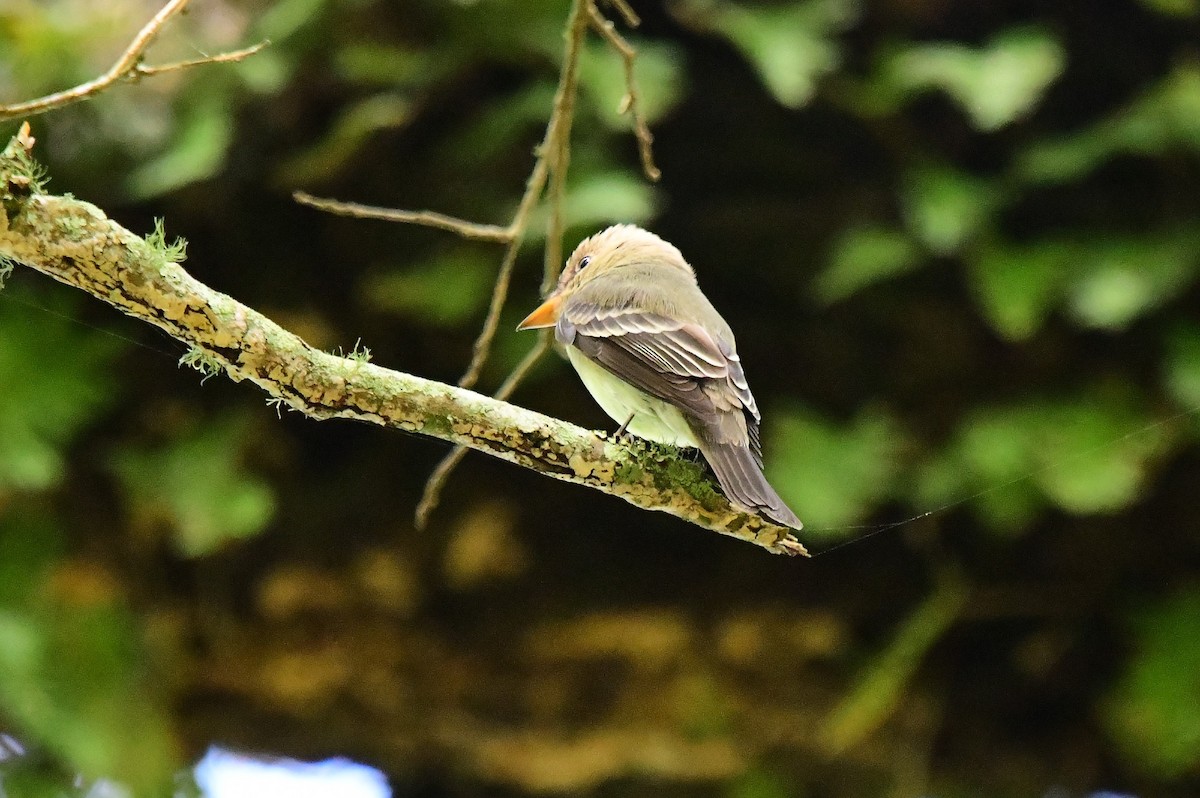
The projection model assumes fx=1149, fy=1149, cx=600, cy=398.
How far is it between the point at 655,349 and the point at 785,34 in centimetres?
154

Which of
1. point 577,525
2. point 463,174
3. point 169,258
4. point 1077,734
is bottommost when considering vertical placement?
point 169,258

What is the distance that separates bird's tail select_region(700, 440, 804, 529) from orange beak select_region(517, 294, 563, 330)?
334 millimetres

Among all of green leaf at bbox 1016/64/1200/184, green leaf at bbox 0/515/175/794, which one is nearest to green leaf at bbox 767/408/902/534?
green leaf at bbox 1016/64/1200/184

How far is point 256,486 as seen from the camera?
2840mm

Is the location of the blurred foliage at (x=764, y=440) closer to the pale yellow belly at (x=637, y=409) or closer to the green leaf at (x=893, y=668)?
the green leaf at (x=893, y=668)

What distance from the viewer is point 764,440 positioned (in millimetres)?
2598

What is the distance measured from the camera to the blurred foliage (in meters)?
2.52

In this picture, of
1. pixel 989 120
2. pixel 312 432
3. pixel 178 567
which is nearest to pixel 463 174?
pixel 312 432

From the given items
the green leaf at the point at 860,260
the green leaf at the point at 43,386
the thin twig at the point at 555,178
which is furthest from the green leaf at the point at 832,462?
the green leaf at the point at 43,386

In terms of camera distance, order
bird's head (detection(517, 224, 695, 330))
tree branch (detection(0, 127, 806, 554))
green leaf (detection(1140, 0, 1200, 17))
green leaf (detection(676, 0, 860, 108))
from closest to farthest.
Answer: tree branch (detection(0, 127, 806, 554))
bird's head (detection(517, 224, 695, 330))
green leaf (detection(676, 0, 860, 108))
green leaf (detection(1140, 0, 1200, 17))

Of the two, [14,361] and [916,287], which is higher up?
[916,287]

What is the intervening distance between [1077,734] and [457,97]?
2615 millimetres

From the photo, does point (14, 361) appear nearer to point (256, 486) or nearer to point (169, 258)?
point (256, 486)

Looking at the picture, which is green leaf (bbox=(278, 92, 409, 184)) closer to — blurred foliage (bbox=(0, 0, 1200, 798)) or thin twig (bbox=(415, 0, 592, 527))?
blurred foliage (bbox=(0, 0, 1200, 798))
